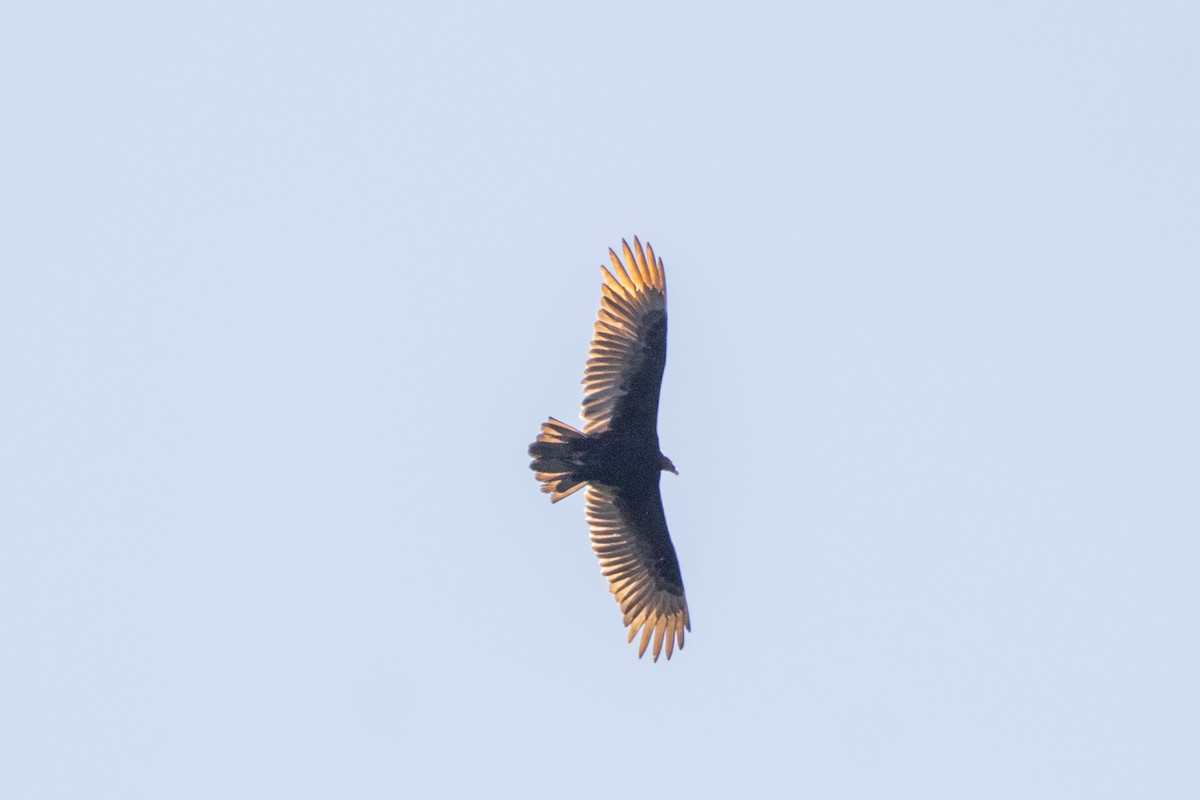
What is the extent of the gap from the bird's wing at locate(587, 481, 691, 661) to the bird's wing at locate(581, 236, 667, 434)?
1.43m

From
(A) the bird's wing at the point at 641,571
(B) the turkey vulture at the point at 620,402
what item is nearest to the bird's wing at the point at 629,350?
(B) the turkey vulture at the point at 620,402

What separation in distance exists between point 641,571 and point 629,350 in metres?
2.56

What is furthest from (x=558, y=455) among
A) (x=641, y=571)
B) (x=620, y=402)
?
(x=641, y=571)

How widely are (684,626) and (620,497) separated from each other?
152cm

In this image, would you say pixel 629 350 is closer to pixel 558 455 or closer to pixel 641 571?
pixel 558 455

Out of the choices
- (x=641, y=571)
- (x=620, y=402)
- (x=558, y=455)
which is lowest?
(x=641, y=571)

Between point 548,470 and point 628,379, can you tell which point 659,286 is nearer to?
point 628,379

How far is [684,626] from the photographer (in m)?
19.8

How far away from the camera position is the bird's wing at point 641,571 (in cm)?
1956

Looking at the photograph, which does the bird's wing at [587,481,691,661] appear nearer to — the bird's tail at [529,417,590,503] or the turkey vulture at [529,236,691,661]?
the turkey vulture at [529,236,691,661]

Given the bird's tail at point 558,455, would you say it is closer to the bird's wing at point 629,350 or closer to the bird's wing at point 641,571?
the bird's wing at point 629,350

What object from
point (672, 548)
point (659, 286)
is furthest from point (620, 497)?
point (659, 286)

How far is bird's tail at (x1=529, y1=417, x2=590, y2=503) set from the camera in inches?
702

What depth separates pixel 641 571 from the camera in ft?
64.7
